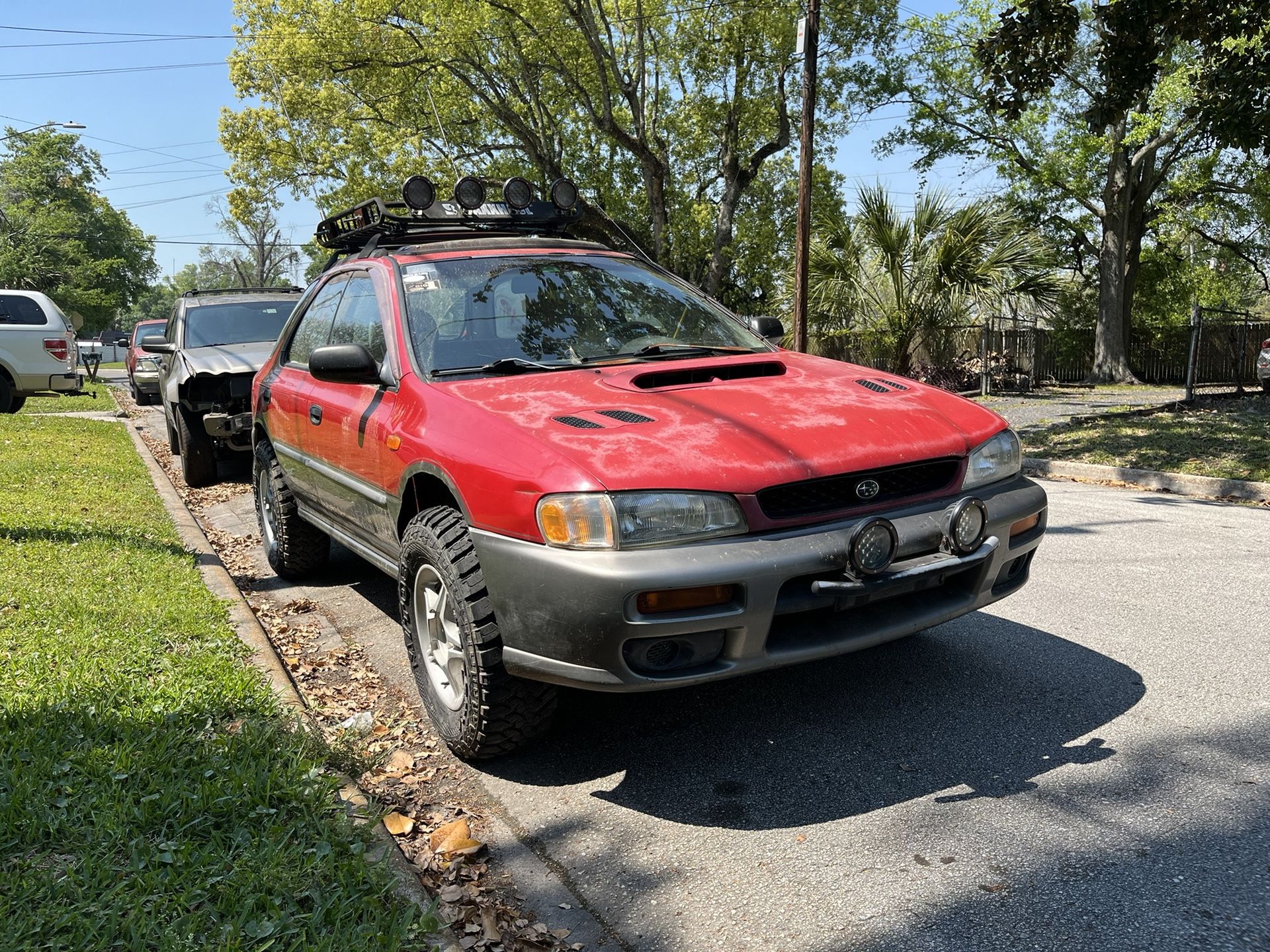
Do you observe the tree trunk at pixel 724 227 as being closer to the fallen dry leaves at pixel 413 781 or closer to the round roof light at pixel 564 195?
the round roof light at pixel 564 195

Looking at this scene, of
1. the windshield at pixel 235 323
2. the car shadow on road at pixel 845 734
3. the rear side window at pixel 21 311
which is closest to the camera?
the car shadow on road at pixel 845 734

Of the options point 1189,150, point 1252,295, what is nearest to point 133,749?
point 1189,150

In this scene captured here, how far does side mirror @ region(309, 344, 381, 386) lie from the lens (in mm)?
3980

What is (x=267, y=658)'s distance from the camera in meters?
4.26

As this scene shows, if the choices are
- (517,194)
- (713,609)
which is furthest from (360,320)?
(713,609)

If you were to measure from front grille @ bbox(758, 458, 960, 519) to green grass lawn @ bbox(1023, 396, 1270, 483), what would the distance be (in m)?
6.40

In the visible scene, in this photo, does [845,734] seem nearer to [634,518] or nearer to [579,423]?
[634,518]

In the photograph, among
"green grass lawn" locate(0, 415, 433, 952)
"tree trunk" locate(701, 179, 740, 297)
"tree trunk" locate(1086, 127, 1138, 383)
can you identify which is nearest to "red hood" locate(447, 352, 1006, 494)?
Result: "green grass lawn" locate(0, 415, 433, 952)

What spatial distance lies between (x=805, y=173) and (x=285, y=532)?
39.3ft

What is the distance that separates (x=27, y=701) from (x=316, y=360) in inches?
63.1

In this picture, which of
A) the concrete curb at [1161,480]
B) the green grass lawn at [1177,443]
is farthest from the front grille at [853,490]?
the green grass lawn at [1177,443]

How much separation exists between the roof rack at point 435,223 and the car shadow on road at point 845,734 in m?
2.61

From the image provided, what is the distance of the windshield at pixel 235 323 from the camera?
1048cm

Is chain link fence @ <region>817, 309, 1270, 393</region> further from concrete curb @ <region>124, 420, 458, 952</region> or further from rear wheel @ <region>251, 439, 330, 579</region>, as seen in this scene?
rear wheel @ <region>251, 439, 330, 579</region>
